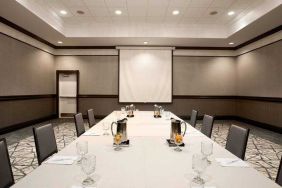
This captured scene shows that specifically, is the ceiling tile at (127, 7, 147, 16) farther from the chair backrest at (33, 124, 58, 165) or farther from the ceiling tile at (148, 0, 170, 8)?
the chair backrest at (33, 124, 58, 165)

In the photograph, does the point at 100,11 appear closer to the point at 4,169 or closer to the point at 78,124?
the point at 78,124

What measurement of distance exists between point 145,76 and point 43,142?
6.49 meters

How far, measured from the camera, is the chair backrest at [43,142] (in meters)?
1.98

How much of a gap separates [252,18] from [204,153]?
5.16 m

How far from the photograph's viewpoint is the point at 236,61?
8.67 m

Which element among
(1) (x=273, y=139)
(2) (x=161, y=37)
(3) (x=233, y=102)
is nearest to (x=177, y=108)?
(3) (x=233, y=102)

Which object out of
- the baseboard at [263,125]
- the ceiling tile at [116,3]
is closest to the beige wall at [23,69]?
the ceiling tile at [116,3]

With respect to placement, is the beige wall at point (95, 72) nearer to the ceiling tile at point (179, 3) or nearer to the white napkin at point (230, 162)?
the ceiling tile at point (179, 3)

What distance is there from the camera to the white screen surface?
8336 mm

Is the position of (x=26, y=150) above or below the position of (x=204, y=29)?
below

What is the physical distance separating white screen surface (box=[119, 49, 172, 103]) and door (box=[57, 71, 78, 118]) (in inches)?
73.8

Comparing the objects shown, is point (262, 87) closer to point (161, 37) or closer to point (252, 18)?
point (252, 18)

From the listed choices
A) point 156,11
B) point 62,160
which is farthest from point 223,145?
point 62,160

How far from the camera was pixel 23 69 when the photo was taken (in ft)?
21.5
